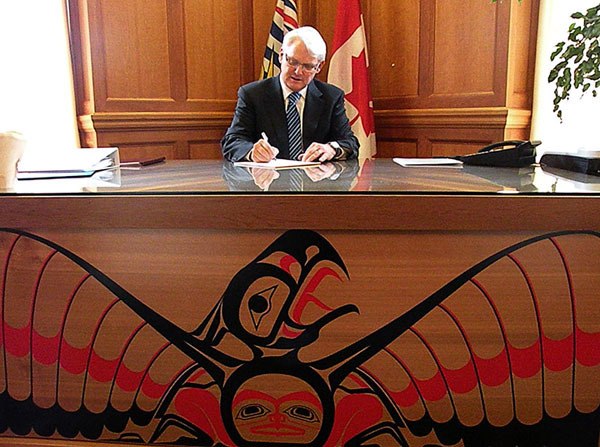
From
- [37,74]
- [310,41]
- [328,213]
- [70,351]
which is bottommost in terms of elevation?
[70,351]

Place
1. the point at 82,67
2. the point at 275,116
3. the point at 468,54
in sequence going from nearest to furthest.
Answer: the point at 275,116, the point at 468,54, the point at 82,67

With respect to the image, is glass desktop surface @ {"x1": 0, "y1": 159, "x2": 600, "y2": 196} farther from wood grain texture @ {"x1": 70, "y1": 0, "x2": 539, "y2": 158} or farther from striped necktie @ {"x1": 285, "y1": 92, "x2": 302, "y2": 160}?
wood grain texture @ {"x1": 70, "y1": 0, "x2": 539, "y2": 158}

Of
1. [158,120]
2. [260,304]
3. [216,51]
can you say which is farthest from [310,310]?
[216,51]

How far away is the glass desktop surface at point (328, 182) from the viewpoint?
1124 millimetres

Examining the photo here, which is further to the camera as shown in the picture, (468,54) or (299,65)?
(468,54)

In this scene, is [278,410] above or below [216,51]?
below

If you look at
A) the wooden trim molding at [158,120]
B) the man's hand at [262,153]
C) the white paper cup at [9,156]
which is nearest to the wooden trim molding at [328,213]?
the white paper cup at [9,156]

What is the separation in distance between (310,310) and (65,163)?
86 cm

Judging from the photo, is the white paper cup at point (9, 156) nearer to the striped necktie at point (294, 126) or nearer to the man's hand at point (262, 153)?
the man's hand at point (262, 153)

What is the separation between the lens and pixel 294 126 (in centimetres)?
249

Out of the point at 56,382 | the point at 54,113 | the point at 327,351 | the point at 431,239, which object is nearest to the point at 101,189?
the point at 56,382

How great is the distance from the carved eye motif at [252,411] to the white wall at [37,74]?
5.38ft

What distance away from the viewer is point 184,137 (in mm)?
3404

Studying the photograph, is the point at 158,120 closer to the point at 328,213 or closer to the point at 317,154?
the point at 317,154
